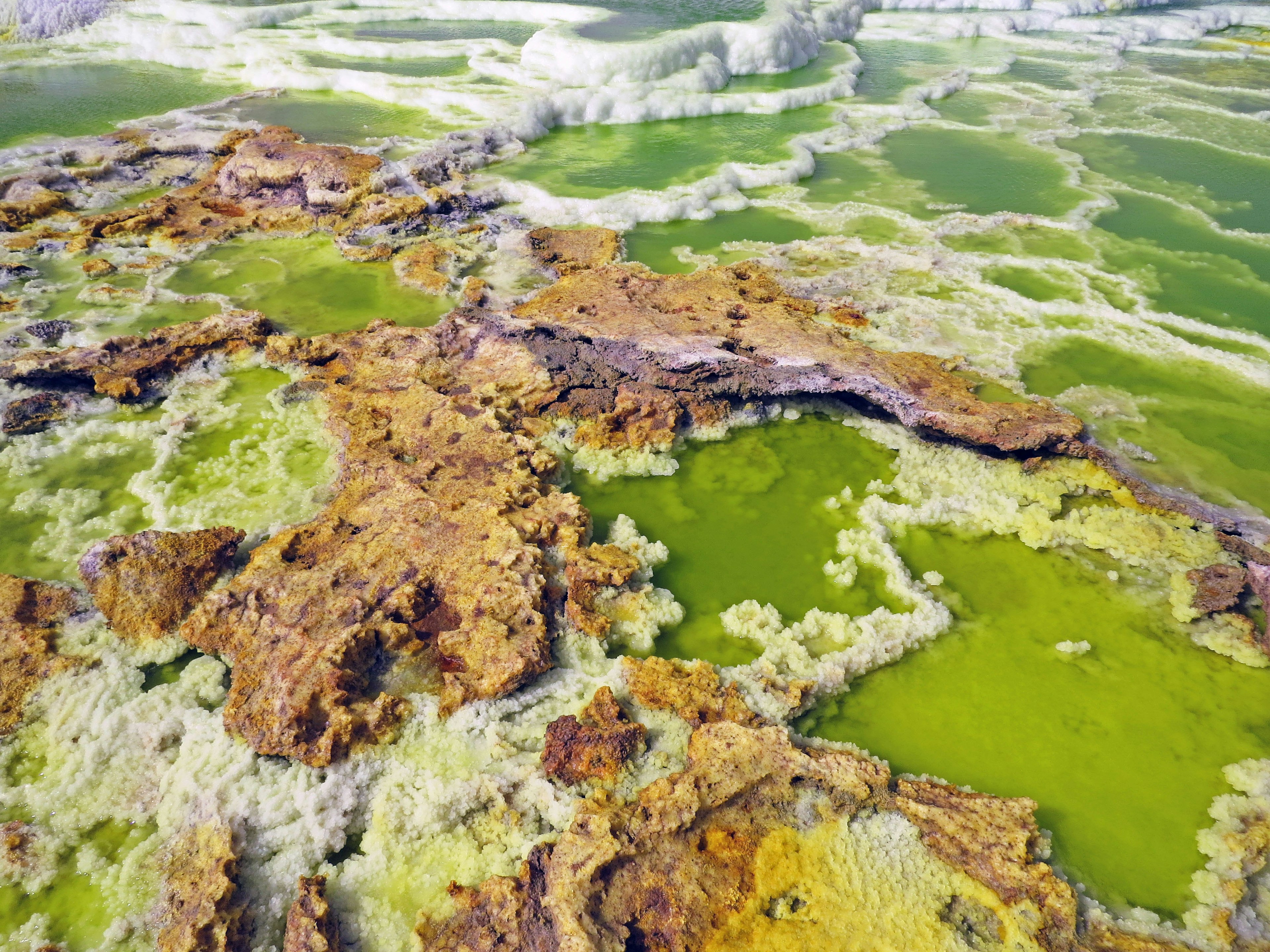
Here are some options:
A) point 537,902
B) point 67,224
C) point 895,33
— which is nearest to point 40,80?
point 67,224

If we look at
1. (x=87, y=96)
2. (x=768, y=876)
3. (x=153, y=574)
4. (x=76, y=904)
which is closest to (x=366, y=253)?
(x=153, y=574)

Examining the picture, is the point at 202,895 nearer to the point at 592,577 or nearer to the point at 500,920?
the point at 500,920

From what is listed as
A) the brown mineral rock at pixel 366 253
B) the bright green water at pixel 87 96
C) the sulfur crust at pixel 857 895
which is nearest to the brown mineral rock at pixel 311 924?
the sulfur crust at pixel 857 895

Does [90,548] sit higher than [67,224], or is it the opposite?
[67,224]

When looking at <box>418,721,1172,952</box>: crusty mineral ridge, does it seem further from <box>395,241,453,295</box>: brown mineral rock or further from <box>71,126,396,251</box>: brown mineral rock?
<box>71,126,396,251</box>: brown mineral rock

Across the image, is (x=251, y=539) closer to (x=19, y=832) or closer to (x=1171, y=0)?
(x=19, y=832)

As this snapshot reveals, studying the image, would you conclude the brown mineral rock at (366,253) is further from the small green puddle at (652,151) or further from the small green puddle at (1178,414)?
the small green puddle at (1178,414)
